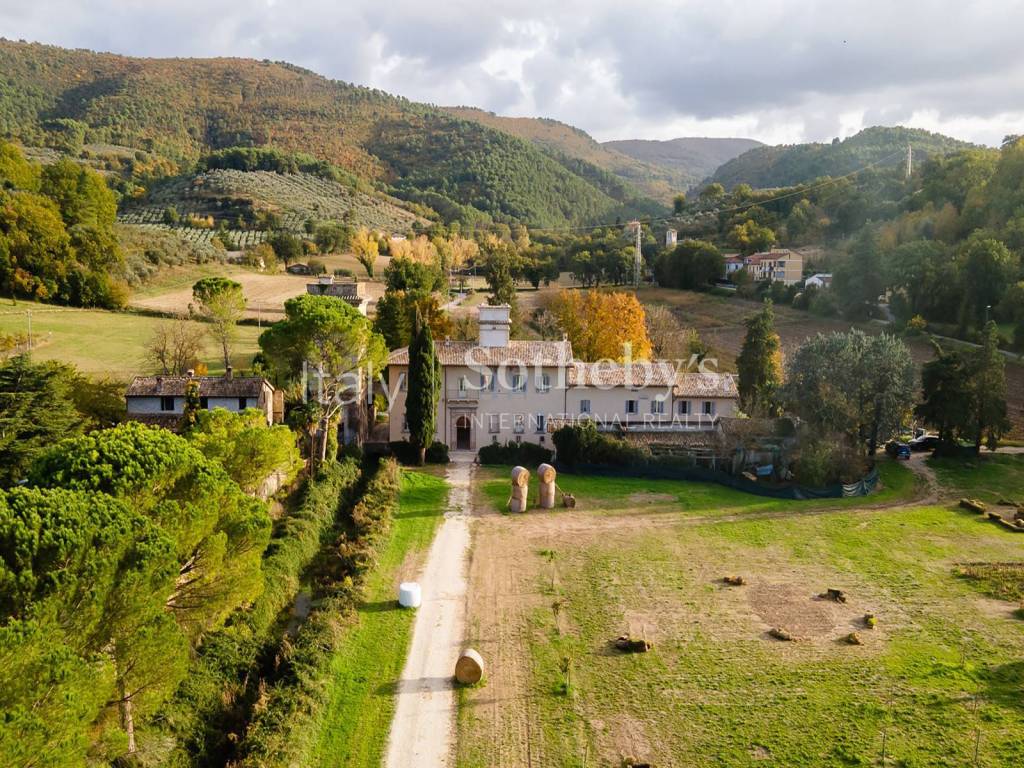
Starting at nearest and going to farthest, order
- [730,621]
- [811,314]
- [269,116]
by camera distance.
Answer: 1. [730,621]
2. [811,314]
3. [269,116]

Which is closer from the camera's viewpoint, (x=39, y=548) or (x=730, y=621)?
(x=39, y=548)

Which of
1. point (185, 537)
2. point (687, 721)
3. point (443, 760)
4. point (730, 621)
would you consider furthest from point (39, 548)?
point (730, 621)

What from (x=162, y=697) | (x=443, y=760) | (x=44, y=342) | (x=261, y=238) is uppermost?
(x=261, y=238)

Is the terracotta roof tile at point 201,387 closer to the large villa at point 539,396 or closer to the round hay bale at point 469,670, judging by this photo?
the large villa at point 539,396

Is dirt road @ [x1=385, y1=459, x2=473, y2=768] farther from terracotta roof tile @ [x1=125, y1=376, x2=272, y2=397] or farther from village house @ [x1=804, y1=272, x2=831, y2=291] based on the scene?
village house @ [x1=804, y1=272, x2=831, y2=291]

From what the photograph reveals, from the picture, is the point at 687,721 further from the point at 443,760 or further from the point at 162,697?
the point at 162,697

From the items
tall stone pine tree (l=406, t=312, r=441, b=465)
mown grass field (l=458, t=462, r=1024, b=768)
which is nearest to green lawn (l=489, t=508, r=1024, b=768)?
mown grass field (l=458, t=462, r=1024, b=768)

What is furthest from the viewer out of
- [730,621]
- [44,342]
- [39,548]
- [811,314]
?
[811,314]
